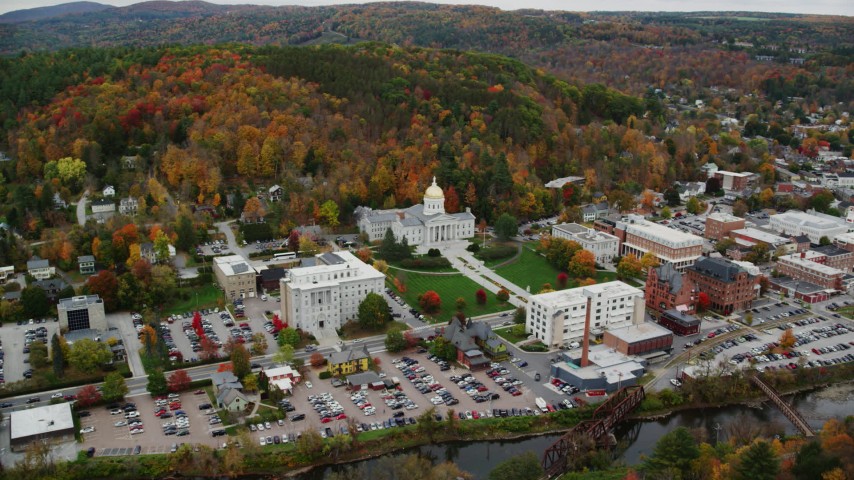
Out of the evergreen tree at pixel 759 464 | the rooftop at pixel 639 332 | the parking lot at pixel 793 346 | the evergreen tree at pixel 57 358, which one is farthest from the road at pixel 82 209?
the evergreen tree at pixel 759 464

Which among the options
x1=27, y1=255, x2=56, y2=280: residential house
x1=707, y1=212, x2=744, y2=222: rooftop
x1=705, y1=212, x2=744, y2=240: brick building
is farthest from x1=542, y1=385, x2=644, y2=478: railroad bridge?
x1=27, y1=255, x2=56, y2=280: residential house

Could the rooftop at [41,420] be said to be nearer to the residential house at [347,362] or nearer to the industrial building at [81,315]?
the industrial building at [81,315]

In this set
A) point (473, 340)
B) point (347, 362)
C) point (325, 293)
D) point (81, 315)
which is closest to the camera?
point (347, 362)

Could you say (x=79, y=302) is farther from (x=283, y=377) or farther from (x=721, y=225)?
(x=721, y=225)

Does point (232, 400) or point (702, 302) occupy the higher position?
point (232, 400)

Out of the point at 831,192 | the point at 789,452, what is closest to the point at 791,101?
the point at 831,192

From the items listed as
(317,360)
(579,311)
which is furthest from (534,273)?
Answer: (317,360)
